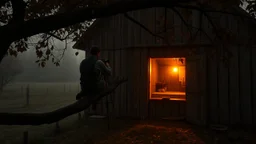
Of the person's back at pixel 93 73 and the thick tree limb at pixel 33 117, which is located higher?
the person's back at pixel 93 73

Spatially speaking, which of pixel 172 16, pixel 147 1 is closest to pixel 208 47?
pixel 172 16

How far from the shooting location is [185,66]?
935 centimetres

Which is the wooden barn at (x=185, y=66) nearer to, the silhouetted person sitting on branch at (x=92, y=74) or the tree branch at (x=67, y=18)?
the silhouetted person sitting on branch at (x=92, y=74)

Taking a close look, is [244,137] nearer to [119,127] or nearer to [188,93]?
[188,93]

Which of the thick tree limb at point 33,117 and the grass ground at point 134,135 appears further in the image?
the grass ground at point 134,135

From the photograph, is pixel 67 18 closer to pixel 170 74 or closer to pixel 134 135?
pixel 134 135

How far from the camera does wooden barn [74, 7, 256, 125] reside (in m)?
8.41

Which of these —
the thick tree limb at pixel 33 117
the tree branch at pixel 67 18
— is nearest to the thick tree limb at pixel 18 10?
the tree branch at pixel 67 18

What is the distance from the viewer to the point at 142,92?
983cm

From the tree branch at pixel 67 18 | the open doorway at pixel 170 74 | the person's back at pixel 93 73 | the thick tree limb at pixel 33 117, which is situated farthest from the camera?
the open doorway at pixel 170 74

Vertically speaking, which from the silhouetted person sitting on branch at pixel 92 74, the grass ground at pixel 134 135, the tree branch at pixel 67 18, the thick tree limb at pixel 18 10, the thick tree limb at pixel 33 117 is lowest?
the grass ground at pixel 134 135

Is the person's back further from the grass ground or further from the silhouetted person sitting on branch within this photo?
the grass ground

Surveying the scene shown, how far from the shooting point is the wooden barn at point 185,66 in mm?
8406

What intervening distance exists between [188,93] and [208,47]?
2.34m
